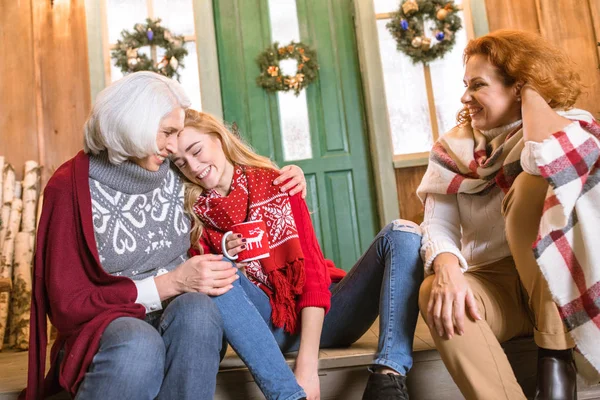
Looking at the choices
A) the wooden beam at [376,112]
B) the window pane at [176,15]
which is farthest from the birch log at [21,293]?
the wooden beam at [376,112]

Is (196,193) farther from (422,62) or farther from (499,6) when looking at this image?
(499,6)

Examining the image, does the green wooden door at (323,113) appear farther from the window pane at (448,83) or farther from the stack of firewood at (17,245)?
the stack of firewood at (17,245)

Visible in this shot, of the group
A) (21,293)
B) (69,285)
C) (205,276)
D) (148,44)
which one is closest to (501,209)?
(205,276)

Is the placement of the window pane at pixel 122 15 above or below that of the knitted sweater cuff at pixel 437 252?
above

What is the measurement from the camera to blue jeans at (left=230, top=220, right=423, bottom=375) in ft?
5.02

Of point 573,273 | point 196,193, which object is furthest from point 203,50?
point 573,273

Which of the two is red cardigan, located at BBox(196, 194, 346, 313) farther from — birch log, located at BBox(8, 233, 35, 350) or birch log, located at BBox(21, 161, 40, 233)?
birch log, located at BBox(21, 161, 40, 233)

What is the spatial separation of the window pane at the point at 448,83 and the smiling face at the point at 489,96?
101 inches

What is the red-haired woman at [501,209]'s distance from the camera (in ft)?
4.55

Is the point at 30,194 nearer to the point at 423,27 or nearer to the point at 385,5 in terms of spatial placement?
the point at 385,5

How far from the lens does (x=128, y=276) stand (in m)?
1.55

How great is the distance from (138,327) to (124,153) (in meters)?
0.45

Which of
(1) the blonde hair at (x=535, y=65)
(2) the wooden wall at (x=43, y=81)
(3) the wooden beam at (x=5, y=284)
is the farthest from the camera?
(2) the wooden wall at (x=43, y=81)

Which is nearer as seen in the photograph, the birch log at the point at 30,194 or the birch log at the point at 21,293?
the birch log at the point at 21,293
